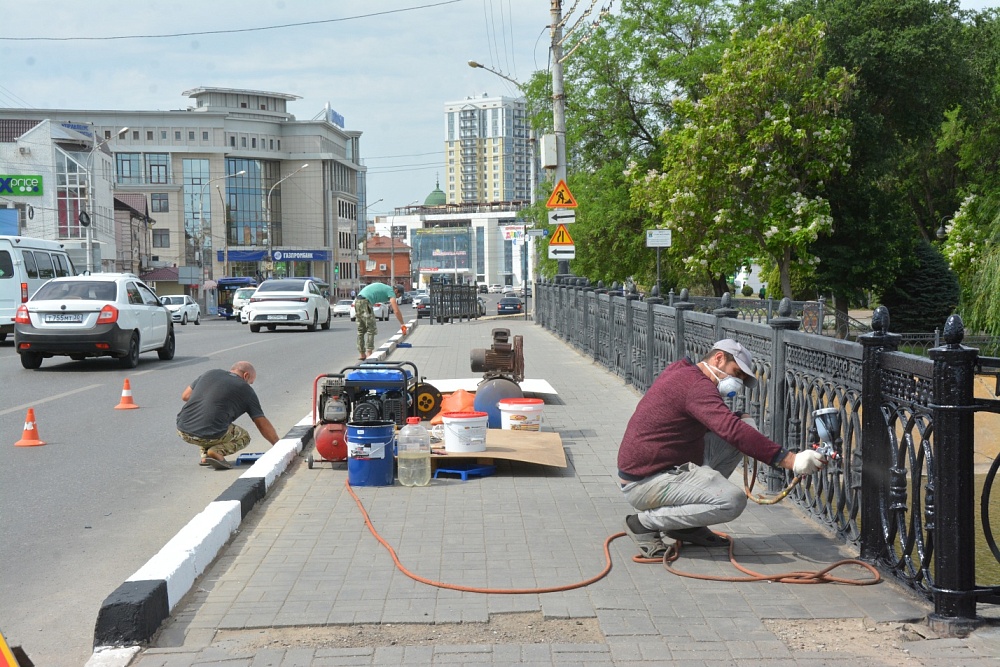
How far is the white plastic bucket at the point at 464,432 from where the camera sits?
848 centimetres

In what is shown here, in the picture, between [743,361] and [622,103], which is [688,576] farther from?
[622,103]

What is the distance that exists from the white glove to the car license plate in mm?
15561

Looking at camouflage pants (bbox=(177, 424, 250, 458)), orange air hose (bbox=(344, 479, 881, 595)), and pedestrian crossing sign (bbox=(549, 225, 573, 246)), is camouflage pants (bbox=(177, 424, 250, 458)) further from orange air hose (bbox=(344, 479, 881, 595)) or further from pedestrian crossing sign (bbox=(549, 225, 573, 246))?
pedestrian crossing sign (bbox=(549, 225, 573, 246))

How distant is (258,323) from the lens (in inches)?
1300

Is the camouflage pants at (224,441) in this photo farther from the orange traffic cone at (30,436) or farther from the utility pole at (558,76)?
the utility pole at (558,76)

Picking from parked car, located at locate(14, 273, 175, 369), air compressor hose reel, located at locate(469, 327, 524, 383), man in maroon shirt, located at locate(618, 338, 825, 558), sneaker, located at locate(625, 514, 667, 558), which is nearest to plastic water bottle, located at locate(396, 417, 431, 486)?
sneaker, located at locate(625, 514, 667, 558)

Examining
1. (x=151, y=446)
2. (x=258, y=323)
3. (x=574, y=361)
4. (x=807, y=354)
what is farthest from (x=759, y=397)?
(x=258, y=323)

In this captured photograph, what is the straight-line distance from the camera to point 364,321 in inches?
796

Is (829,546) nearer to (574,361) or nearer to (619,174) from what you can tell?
(574,361)

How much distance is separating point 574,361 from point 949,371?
51.4 ft

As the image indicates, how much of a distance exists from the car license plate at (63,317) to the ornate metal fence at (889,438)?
43.3 ft

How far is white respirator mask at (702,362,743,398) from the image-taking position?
582 cm

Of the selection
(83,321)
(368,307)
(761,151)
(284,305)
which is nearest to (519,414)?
(368,307)

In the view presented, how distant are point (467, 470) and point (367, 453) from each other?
89 centimetres
